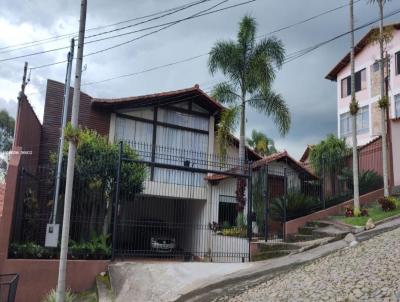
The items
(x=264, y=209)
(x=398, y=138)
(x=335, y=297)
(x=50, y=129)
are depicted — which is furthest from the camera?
(x=50, y=129)

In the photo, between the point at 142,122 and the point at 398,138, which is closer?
the point at 398,138

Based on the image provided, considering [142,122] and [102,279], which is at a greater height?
[142,122]

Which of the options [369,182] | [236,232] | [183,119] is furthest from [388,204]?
[183,119]

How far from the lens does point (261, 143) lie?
34.2 metres

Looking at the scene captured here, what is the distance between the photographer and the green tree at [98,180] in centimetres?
1216

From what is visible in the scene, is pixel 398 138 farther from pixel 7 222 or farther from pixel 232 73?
pixel 7 222

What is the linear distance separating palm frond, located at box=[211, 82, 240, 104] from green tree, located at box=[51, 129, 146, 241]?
5641 mm

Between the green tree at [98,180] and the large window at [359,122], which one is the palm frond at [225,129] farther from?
the large window at [359,122]

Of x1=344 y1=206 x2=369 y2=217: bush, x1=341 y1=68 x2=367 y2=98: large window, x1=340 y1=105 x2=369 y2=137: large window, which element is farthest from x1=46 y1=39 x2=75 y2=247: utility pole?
x1=341 y1=68 x2=367 y2=98: large window

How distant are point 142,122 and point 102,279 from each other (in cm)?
931

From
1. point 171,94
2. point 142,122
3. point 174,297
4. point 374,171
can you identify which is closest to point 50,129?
point 142,122

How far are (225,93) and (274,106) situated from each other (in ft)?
7.16

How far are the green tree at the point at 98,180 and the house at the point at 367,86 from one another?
16924 mm

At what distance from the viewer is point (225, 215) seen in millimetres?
18609
